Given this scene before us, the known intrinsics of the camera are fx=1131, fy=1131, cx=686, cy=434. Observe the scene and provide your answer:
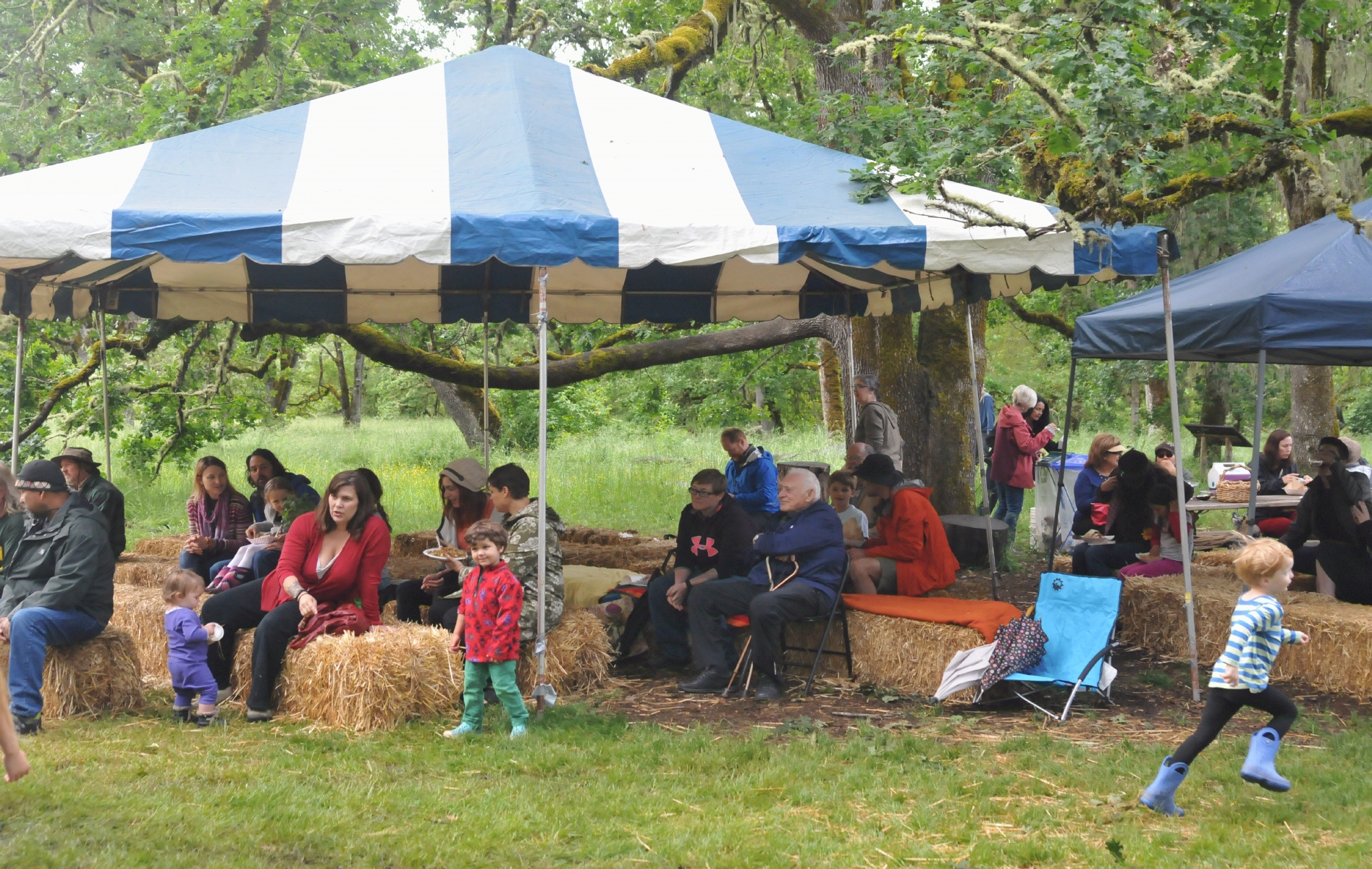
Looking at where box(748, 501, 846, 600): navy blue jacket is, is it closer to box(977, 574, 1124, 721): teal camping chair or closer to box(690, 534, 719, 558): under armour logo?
box(690, 534, 719, 558): under armour logo

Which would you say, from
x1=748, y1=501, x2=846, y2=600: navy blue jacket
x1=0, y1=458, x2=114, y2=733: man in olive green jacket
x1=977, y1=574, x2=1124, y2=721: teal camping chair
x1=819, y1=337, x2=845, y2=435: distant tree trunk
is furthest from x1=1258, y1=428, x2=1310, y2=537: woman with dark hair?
x1=819, y1=337, x2=845, y2=435: distant tree trunk

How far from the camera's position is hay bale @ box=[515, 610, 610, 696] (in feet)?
18.8

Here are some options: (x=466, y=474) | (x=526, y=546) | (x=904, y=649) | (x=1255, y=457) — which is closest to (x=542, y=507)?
(x=526, y=546)

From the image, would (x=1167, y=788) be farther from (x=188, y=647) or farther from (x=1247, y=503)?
(x=1247, y=503)

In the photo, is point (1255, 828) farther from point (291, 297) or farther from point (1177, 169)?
point (291, 297)

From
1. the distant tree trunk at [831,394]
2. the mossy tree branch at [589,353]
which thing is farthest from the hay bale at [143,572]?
the distant tree trunk at [831,394]

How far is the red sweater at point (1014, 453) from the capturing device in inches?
414

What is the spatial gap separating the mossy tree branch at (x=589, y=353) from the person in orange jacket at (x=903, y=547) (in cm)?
380

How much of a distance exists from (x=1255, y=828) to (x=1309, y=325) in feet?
11.5

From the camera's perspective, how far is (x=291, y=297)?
352 inches

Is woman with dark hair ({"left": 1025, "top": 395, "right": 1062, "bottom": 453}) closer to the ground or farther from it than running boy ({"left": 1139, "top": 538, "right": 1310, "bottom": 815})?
farther from it

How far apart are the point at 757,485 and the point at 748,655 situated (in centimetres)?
236

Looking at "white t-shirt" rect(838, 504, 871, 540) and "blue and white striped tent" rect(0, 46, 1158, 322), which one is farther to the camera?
"white t-shirt" rect(838, 504, 871, 540)

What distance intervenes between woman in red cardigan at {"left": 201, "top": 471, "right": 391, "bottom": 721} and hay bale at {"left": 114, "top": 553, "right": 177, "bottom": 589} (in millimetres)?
2045
